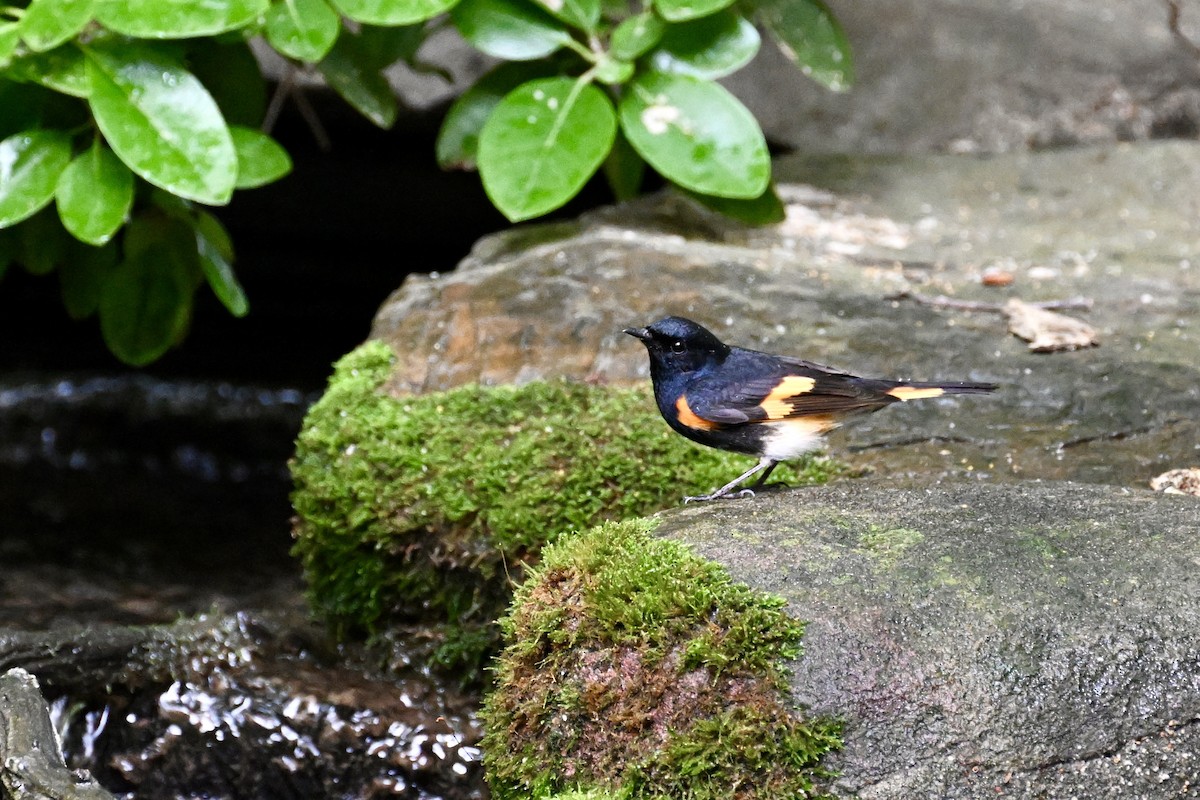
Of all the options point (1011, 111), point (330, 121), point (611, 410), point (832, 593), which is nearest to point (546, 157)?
point (611, 410)

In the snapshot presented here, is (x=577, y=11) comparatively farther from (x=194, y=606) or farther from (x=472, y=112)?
(x=194, y=606)

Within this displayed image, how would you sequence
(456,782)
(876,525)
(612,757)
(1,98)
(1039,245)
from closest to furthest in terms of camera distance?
1. (612,757)
2. (876,525)
3. (456,782)
4. (1,98)
5. (1039,245)

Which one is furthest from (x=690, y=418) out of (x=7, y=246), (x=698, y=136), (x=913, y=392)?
(x=7, y=246)

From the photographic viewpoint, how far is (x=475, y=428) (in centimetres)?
377

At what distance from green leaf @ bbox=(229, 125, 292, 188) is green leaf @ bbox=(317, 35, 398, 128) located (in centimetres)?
61

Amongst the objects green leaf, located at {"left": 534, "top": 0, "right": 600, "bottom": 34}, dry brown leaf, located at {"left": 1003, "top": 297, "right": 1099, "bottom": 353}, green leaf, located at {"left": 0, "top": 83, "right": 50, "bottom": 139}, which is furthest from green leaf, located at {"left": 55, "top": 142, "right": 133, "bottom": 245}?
dry brown leaf, located at {"left": 1003, "top": 297, "right": 1099, "bottom": 353}

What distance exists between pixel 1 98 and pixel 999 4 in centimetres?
561

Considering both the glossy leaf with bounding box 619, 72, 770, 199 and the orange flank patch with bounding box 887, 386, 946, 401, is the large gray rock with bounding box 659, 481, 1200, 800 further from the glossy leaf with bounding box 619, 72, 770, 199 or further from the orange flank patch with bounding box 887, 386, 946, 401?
the glossy leaf with bounding box 619, 72, 770, 199

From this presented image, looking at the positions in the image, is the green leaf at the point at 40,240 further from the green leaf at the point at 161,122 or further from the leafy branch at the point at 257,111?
the green leaf at the point at 161,122

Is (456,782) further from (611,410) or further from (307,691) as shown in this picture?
(611,410)

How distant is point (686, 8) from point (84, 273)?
2.91 metres

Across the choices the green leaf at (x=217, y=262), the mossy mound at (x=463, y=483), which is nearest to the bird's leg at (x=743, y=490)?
the mossy mound at (x=463, y=483)

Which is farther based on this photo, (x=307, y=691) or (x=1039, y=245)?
(x=1039, y=245)

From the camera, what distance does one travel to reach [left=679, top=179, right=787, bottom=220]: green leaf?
509cm
